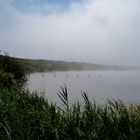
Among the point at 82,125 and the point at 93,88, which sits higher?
the point at 82,125

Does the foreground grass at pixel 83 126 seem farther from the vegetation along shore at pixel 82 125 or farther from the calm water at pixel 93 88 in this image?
the calm water at pixel 93 88

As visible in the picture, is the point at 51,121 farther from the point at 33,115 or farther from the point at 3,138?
the point at 3,138

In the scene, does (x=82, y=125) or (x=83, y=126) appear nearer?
(x=83, y=126)

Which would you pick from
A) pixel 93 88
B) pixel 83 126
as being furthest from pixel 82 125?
pixel 93 88

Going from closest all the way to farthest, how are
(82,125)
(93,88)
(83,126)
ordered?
1. (83,126)
2. (82,125)
3. (93,88)

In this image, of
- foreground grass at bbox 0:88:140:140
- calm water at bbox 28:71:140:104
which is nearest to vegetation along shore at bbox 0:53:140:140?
foreground grass at bbox 0:88:140:140

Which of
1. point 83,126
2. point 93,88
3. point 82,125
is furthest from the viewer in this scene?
point 93,88

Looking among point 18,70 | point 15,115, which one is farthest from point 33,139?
point 18,70

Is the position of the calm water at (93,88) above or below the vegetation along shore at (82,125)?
below

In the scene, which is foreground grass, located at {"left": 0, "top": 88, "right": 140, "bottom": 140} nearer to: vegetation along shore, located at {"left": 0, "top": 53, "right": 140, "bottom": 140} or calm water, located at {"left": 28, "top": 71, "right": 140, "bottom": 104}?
vegetation along shore, located at {"left": 0, "top": 53, "right": 140, "bottom": 140}

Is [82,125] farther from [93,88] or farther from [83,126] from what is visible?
[93,88]

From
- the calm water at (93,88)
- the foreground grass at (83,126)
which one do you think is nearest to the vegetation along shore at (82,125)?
the foreground grass at (83,126)

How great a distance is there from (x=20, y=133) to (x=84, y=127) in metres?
1.28

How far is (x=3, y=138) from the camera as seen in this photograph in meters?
7.68
